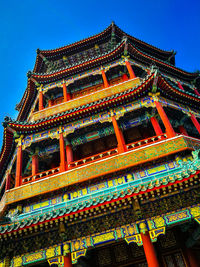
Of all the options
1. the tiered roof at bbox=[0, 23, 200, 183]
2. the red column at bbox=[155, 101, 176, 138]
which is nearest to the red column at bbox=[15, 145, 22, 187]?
the tiered roof at bbox=[0, 23, 200, 183]

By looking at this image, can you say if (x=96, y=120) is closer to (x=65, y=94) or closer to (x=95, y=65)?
(x=65, y=94)

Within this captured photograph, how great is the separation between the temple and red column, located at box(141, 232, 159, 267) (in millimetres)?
31

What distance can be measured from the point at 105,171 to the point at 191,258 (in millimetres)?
4768

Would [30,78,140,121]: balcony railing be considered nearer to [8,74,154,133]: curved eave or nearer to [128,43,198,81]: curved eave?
[8,74,154,133]: curved eave

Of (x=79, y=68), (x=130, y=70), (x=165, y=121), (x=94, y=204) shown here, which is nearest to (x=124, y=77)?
(x=130, y=70)

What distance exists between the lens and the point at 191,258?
29.5 feet

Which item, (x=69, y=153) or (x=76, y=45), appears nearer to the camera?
(x=69, y=153)

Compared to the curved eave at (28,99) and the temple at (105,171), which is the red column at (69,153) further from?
the curved eave at (28,99)

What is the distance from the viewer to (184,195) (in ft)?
26.8

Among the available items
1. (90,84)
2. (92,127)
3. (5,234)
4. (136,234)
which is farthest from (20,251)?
(90,84)

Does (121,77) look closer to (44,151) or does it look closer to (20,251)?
(44,151)

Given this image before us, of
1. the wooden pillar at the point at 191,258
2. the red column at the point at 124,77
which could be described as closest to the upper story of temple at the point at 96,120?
the red column at the point at 124,77

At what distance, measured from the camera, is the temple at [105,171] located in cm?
815

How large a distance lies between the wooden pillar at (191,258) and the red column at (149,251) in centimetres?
226
